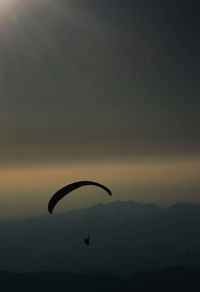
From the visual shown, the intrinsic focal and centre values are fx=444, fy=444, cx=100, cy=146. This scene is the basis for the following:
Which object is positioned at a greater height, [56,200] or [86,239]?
[56,200]

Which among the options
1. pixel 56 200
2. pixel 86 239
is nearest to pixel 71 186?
pixel 56 200

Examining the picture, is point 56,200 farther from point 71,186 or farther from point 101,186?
point 101,186

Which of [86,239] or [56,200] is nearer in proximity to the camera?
[86,239]

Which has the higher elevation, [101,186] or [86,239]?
[101,186]

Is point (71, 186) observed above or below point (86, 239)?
above

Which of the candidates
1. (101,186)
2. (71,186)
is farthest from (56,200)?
(101,186)

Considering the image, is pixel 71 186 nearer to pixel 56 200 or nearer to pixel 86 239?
pixel 56 200

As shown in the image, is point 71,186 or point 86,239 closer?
point 86,239
